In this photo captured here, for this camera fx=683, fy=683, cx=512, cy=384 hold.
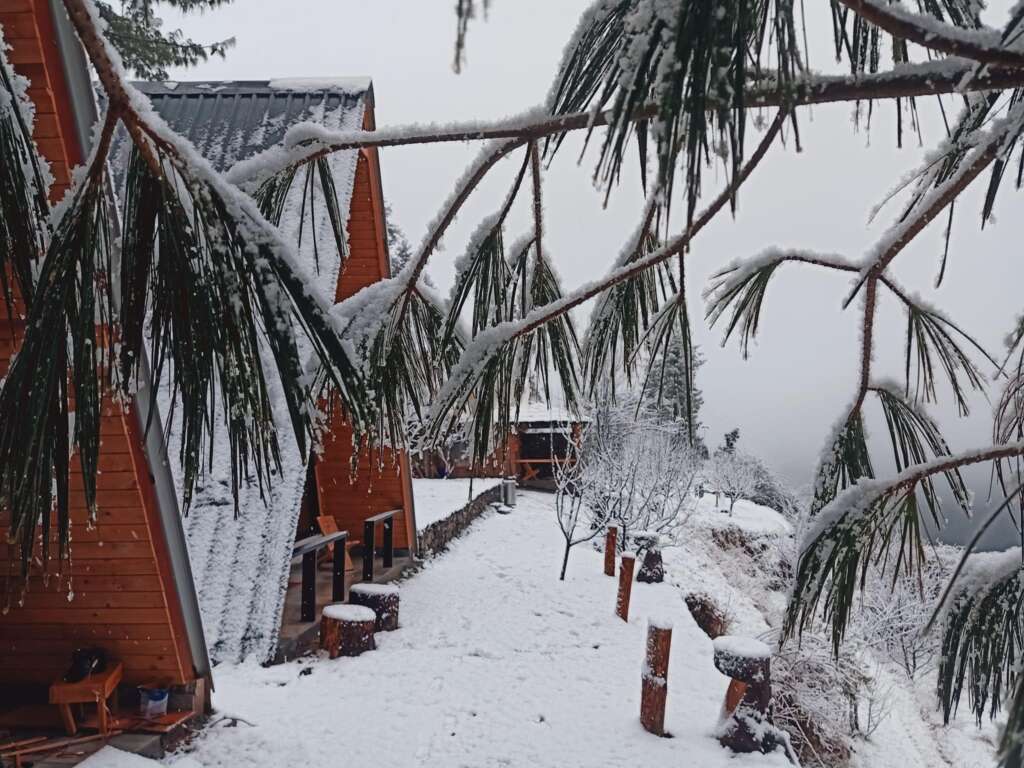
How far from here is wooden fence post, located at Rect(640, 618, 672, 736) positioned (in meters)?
4.97

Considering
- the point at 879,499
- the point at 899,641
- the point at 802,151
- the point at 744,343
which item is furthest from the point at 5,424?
the point at 899,641

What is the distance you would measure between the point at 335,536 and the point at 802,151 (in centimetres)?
617

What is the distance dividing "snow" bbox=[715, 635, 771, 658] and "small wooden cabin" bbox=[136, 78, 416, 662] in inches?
125

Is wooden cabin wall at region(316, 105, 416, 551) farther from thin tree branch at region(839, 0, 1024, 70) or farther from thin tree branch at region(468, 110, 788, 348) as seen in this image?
thin tree branch at region(839, 0, 1024, 70)

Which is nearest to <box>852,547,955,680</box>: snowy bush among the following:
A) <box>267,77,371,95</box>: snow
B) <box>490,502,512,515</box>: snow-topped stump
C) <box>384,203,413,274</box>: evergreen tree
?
<box>490,502,512,515</box>: snow-topped stump

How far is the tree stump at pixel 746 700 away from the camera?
191 inches

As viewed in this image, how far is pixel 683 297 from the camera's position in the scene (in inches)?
71.5

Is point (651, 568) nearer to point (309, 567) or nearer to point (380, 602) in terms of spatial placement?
point (380, 602)

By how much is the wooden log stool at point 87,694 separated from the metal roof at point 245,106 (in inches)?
179

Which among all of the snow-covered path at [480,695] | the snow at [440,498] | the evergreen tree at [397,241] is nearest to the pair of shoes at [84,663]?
the snow-covered path at [480,695]

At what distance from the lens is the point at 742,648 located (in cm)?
519

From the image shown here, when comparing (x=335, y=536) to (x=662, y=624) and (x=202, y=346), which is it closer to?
(x=662, y=624)

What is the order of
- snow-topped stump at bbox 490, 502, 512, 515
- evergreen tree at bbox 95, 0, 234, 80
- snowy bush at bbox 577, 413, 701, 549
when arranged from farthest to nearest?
snow-topped stump at bbox 490, 502, 512, 515
evergreen tree at bbox 95, 0, 234, 80
snowy bush at bbox 577, 413, 701, 549

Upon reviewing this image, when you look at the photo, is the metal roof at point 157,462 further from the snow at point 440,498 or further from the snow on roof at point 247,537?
the snow at point 440,498
